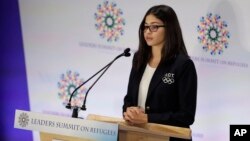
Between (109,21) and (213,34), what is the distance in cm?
96

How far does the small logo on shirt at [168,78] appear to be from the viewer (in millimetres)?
2328

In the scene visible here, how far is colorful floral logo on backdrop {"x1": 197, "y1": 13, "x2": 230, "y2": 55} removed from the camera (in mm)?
3285

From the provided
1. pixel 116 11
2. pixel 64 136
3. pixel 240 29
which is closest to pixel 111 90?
pixel 116 11

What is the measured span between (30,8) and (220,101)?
6.62ft

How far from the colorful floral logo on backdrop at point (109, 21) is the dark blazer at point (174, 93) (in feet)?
4.46

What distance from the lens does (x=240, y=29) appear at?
3229 mm

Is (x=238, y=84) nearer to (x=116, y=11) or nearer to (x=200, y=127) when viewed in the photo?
(x=200, y=127)

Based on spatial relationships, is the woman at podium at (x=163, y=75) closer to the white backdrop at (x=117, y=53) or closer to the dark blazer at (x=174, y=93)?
the dark blazer at (x=174, y=93)

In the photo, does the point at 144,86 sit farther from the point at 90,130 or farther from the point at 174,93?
the point at 90,130

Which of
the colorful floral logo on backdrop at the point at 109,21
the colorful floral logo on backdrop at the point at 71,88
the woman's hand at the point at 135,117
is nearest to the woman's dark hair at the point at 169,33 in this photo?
the woman's hand at the point at 135,117

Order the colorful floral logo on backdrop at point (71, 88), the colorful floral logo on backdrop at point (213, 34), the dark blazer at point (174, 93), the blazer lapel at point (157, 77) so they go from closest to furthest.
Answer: the dark blazer at point (174, 93) → the blazer lapel at point (157, 77) → the colorful floral logo on backdrop at point (213, 34) → the colorful floral logo on backdrop at point (71, 88)

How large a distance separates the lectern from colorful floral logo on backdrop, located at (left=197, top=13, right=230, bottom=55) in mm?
1628

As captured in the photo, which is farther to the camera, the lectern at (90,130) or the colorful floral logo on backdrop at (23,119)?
the colorful floral logo on backdrop at (23,119)

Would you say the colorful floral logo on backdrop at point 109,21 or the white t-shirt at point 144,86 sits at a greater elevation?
the colorful floral logo on backdrop at point 109,21
